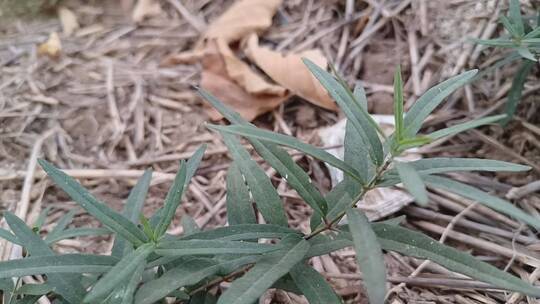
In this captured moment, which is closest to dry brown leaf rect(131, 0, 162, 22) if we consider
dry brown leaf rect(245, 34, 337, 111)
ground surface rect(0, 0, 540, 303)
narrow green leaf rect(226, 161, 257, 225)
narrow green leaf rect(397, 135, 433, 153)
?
ground surface rect(0, 0, 540, 303)

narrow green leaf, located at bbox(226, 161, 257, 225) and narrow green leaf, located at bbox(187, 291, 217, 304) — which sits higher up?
narrow green leaf, located at bbox(226, 161, 257, 225)

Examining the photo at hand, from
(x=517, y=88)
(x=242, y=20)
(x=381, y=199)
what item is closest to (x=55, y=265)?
(x=381, y=199)

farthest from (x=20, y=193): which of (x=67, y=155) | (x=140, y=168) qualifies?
(x=140, y=168)

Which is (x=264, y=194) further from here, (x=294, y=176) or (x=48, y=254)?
(x=48, y=254)

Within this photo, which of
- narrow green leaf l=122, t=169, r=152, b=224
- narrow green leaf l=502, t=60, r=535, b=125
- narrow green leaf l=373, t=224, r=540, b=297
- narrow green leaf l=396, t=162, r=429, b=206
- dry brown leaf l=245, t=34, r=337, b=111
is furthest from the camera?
dry brown leaf l=245, t=34, r=337, b=111

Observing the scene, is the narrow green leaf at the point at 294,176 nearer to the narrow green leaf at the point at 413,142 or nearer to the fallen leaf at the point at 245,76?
the narrow green leaf at the point at 413,142

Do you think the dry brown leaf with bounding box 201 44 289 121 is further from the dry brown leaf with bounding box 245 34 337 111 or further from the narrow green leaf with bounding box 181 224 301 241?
the narrow green leaf with bounding box 181 224 301 241
